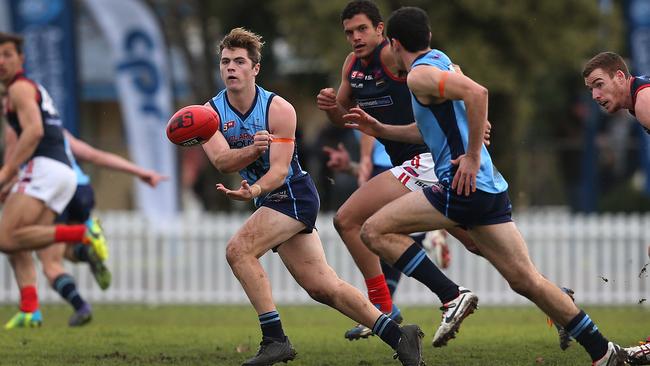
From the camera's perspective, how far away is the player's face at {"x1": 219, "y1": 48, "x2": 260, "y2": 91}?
8.06m

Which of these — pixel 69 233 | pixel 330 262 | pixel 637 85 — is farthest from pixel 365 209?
pixel 330 262

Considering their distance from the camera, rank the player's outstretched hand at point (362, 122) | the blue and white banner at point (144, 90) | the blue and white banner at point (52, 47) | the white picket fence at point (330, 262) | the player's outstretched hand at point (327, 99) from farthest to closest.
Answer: the blue and white banner at point (144, 90), the blue and white banner at point (52, 47), the white picket fence at point (330, 262), the player's outstretched hand at point (327, 99), the player's outstretched hand at point (362, 122)

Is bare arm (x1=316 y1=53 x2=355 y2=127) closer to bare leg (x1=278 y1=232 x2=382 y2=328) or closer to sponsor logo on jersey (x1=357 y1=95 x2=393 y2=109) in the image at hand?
sponsor logo on jersey (x1=357 y1=95 x2=393 y2=109)

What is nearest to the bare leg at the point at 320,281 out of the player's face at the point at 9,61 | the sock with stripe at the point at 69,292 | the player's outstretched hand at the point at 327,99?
A: the player's outstretched hand at the point at 327,99

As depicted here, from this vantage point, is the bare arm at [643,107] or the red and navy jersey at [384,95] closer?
the bare arm at [643,107]

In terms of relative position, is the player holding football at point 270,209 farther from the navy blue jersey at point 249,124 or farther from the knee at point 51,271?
the knee at point 51,271

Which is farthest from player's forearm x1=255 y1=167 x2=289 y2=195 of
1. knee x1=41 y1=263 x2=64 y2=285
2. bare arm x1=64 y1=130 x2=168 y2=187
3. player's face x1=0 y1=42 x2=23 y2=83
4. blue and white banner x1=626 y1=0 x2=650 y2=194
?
blue and white banner x1=626 y1=0 x2=650 y2=194

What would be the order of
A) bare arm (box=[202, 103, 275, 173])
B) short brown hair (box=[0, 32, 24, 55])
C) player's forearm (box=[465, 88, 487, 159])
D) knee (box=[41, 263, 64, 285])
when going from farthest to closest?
knee (box=[41, 263, 64, 285]), short brown hair (box=[0, 32, 24, 55]), bare arm (box=[202, 103, 275, 173]), player's forearm (box=[465, 88, 487, 159])

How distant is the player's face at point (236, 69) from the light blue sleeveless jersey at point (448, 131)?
115 cm

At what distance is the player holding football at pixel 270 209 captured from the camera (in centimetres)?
787

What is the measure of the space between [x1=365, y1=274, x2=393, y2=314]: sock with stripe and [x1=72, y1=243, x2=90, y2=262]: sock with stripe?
373cm

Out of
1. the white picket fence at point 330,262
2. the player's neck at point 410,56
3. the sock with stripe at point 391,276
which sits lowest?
the white picket fence at point 330,262

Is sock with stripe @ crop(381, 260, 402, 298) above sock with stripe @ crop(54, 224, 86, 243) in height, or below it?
below

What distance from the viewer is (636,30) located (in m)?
17.9
